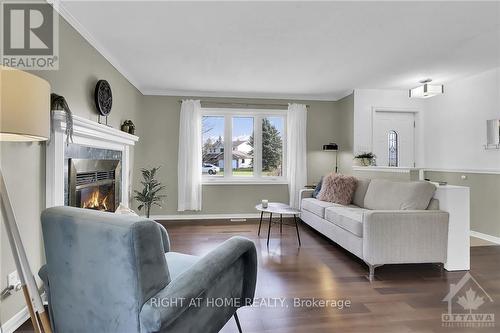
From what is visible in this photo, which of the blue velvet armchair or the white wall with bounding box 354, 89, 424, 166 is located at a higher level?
the white wall with bounding box 354, 89, 424, 166

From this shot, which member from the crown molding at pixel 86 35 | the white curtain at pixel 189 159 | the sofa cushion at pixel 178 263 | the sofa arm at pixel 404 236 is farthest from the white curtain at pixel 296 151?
the sofa cushion at pixel 178 263

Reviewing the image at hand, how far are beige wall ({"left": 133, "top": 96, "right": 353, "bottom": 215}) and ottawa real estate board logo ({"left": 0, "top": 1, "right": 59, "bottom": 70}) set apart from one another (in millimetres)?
2767

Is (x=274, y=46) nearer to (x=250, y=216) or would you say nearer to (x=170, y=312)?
(x=170, y=312)

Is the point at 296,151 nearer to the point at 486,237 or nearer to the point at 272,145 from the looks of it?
the point at 272,145

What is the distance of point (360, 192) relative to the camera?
4102 mm

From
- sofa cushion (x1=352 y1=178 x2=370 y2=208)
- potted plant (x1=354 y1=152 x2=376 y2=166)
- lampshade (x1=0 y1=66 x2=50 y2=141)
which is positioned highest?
lampshade (x1=0 y1=66 x2=50 y2=141)

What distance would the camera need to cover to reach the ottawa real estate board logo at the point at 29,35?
1.87 metres

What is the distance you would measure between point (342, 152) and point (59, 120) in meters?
4.65

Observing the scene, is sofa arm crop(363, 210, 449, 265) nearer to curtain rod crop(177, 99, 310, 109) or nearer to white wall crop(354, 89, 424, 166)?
white wall crop(354, 89, 424, 166)

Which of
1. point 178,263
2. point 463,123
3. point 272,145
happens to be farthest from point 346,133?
point 178,263

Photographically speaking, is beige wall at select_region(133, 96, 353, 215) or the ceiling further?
beige wall at select_region(133, 96, 353, 215)

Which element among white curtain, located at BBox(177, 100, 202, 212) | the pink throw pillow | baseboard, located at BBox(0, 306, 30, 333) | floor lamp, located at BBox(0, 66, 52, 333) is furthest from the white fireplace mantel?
the pink throw pillow

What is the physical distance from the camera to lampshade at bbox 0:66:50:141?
1130 mm

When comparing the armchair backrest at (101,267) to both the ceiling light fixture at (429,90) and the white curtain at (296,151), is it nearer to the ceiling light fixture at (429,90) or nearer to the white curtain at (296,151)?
the ceiling light fixture at (429,90)
